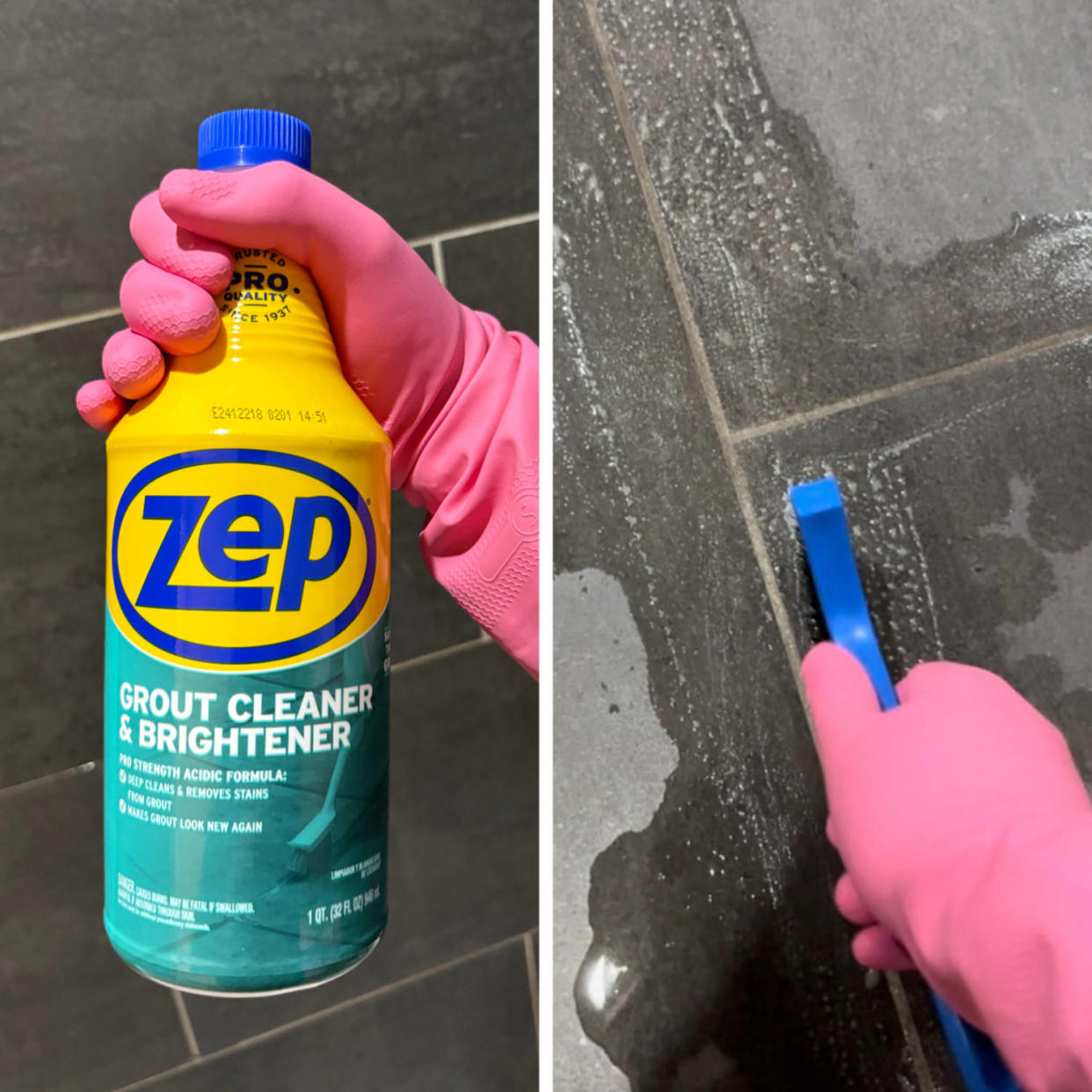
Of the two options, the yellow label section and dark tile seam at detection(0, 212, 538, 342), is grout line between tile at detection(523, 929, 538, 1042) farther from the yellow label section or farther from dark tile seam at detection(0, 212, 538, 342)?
dark tile seam at detection(0, 212, 538, 342)

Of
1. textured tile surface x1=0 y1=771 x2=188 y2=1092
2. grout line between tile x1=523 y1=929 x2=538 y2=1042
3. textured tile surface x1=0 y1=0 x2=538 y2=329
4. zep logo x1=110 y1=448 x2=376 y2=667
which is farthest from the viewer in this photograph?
grout line between tile x1=523 y1=929 x2=538 y2=1042

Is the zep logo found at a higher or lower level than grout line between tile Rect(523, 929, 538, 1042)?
higher

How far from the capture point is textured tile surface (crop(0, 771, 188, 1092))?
69 cm

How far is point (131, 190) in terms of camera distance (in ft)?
1.97

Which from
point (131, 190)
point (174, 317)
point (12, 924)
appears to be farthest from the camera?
point (12, 924)

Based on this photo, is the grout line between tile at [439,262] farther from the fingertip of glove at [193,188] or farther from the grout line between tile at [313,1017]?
the grout line between tile at [313,1017]

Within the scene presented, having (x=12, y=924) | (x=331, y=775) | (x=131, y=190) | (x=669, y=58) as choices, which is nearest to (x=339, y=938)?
(x=331, y=775)

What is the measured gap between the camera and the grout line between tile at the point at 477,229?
65cm

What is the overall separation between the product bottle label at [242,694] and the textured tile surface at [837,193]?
1.06 feet

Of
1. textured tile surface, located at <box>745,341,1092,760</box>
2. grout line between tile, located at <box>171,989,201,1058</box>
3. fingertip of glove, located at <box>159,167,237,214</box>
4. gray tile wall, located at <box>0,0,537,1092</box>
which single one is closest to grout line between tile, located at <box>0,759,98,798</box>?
gray tile wall, located at <box>0,0,537,1092</box>

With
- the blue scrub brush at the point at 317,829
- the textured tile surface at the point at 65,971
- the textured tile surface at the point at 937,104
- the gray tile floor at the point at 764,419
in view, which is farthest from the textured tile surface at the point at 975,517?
the textured tile surface at the point at 65,971

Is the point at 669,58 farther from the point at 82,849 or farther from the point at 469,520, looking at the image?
the point at 82,849

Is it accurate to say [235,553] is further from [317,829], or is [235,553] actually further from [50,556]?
[50,556]

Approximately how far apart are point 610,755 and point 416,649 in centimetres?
18
